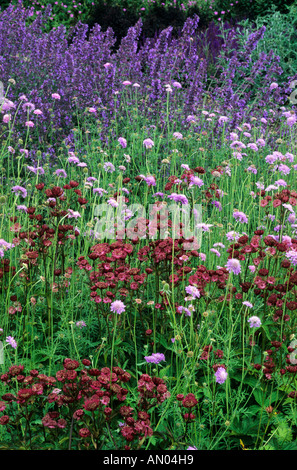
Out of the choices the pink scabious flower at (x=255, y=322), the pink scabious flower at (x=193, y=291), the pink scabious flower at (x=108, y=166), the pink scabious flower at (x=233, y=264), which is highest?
the pink scabious flower at (x=108, y=166)

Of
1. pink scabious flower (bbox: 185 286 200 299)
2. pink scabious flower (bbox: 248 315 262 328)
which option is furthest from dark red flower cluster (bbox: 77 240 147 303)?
pink scabious flower (bbox: 248 315 262 328)

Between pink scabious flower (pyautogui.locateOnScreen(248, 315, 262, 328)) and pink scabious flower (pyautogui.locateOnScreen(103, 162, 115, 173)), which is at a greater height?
pink scabious flower (pyautogui.locateOnScreen(103, 162, 115, 173))

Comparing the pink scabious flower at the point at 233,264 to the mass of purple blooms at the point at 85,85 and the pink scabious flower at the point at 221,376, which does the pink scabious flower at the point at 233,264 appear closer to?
the pink scabious flower at the point at 221,376

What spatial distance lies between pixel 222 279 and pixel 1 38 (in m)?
3.84

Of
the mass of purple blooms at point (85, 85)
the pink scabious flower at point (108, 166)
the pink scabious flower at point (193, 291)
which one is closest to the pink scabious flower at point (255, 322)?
the pink scabious flower at point (193, 291)

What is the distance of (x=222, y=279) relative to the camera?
2.22m

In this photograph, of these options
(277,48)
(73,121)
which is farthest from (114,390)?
(277,48)

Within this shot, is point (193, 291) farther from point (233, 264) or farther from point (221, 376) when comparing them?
point (221, 376)

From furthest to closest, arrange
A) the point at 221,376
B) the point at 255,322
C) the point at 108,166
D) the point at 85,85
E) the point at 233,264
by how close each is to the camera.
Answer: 1. the point at 85,85
2. the point at 108,166
3. the point at 233,264
4. the point at 255,322
5. the point at 221,376

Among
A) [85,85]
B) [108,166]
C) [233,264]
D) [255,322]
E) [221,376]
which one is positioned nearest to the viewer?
[221,376]

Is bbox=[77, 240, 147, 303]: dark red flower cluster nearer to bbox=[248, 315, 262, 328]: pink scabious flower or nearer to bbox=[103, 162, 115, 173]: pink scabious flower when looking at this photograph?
bbox=[248, 315, 262, 328]: pink scabious flower

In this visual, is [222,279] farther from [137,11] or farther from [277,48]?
[137,11]

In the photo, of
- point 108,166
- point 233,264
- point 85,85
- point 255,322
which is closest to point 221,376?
point 255,322

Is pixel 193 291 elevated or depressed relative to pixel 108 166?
depressed
